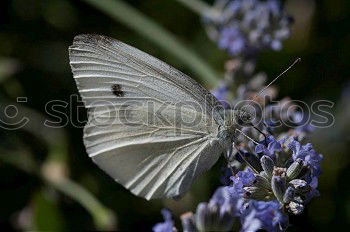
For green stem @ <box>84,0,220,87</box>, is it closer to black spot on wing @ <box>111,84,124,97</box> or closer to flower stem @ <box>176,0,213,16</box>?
flower stem @ <box>176,0,213,16</box>

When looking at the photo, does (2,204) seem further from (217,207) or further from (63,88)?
(217,207)

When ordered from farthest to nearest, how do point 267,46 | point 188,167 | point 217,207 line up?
point 267,46 → point 188,167 → point 217,207

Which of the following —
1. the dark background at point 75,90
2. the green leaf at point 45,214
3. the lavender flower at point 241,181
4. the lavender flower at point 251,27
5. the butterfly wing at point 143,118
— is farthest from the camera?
the dark background at point 75,90

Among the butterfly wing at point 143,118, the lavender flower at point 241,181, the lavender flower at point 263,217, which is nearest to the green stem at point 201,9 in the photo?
the butterfly wing at point 143,118

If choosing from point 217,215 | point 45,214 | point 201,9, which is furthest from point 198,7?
point 217,215

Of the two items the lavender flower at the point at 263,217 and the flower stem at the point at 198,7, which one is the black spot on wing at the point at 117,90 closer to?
the lavender flower at the point at 263,217

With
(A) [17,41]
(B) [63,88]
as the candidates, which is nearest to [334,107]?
(B) [63,88]
